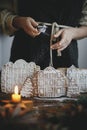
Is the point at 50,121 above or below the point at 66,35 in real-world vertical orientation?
below

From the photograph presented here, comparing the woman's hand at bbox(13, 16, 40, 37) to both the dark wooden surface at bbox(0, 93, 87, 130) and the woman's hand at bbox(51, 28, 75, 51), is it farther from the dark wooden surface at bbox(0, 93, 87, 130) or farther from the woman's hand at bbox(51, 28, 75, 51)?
the dark wooden surface at bbox(0, 93, 87, 130)

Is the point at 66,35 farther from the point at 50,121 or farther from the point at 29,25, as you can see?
the point at 50,121

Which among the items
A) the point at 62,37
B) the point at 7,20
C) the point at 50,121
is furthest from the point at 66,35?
the point at 50,121

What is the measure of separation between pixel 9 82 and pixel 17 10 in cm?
42

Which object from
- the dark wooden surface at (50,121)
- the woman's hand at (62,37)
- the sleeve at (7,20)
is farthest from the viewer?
the sleeve at (7,20)

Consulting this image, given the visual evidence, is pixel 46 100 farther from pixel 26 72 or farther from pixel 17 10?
pixel 17 10

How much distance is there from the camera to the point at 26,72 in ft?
3.58

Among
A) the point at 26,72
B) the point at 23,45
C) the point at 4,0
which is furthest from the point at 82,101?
the point at 4,0

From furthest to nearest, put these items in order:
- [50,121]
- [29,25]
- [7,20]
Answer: [7,20] < [29,25] < [50,121]

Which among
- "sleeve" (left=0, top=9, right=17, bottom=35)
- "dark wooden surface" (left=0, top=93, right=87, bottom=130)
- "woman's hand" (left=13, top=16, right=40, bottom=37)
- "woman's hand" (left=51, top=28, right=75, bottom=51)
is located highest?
"sleeve" (left=0, top=9, right=17, bottom=35)

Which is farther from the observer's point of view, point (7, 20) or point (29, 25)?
point (7, 20)

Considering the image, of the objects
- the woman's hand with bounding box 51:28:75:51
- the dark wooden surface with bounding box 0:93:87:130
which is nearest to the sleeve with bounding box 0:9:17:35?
the woman's hand with bounding box 51:28:75:51

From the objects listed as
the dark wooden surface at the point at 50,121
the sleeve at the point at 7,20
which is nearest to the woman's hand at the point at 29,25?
the sleeve at the point at 7,20

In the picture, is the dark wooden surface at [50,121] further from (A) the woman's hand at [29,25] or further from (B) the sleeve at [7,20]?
(B) the sleeve at [7,20]
